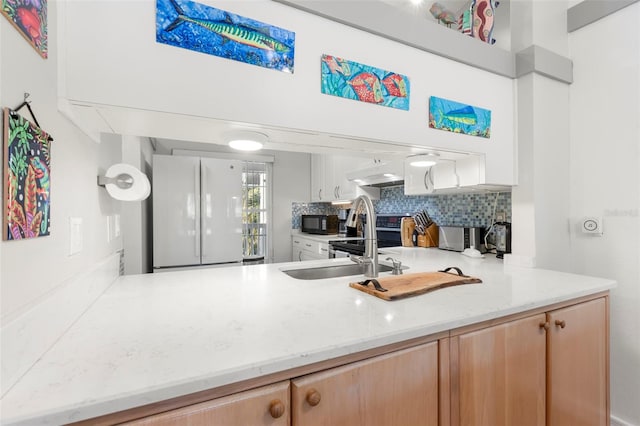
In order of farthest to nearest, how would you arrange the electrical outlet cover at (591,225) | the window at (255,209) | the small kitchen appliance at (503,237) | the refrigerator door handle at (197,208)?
the window at (255,209), the refrigerator door handle at (197,208), the small kitchen appliance at (503,237), the electrical outlet cover at (591,225)

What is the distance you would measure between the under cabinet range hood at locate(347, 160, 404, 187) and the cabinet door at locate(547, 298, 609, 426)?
1579mm

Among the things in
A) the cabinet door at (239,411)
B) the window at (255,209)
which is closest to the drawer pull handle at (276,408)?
the cabinet door at (239,411)

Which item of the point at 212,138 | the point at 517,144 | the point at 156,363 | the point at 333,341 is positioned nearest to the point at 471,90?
the point at 517,144

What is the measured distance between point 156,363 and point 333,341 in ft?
1.30

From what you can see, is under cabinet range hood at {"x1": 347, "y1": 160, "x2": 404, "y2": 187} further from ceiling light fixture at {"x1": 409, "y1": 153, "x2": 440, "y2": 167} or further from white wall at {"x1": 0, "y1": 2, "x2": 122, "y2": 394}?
white wall at {"x1": 0, "y1": 2, "x2": 122, "y2": 394}

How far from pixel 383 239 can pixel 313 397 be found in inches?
104

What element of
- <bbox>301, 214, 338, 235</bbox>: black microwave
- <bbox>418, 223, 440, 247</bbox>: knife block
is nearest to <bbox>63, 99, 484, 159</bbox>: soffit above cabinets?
<bbox>418, 223, 440, 247</bbox>: knife block

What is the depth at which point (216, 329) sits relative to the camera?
2.59 feet

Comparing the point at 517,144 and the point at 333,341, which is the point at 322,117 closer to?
the point at 333,341

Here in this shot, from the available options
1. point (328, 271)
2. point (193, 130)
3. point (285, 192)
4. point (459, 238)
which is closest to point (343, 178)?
point (285, 192)

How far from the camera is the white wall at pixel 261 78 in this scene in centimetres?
82

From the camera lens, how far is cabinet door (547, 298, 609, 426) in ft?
3.79

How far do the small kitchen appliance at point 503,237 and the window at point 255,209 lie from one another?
315 cm

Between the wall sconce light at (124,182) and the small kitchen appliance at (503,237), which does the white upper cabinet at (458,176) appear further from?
the wall sconce light at (124,182)
